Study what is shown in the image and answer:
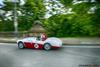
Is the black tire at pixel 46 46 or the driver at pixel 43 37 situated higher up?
the driver at pixel 43 37

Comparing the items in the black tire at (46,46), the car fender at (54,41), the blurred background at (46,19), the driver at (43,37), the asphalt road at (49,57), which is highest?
Answer: the blurred background at (46,19)

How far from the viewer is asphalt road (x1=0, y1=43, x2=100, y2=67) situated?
3.52 ft

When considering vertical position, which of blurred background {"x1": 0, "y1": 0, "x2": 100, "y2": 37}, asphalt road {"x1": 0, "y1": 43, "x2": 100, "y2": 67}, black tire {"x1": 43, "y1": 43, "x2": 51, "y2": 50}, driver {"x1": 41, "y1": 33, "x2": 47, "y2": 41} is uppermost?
blurred background {"x1": 0, "y1": 0, "x2": 100, "y2": 37}

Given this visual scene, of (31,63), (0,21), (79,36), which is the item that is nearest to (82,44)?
(79,36)

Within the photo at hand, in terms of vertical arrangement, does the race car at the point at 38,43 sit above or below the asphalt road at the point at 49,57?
above

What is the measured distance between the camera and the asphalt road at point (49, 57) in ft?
3.52

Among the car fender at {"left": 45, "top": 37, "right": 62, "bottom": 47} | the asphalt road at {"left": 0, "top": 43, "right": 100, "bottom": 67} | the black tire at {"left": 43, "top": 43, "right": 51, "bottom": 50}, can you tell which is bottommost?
the asphalt road at {"left": 0, "top": 43, "right": 100, "bottom": 67}

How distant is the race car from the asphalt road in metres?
0.02

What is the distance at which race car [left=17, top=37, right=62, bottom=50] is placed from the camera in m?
1.07

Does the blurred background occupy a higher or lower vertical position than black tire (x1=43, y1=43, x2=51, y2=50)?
higher

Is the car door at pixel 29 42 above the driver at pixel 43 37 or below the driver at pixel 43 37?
below

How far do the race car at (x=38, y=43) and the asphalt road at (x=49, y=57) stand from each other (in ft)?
0.07

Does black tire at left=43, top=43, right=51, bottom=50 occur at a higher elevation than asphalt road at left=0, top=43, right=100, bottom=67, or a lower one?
higher

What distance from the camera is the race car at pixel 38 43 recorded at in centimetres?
107
